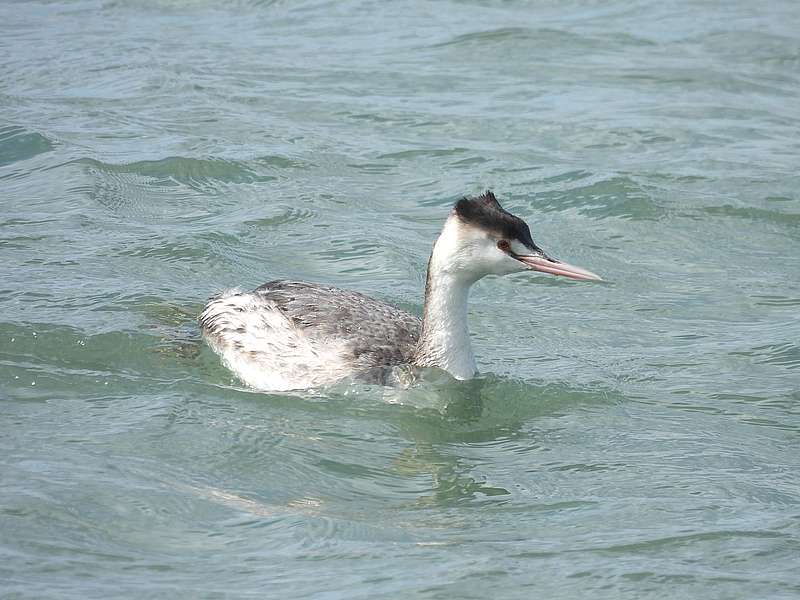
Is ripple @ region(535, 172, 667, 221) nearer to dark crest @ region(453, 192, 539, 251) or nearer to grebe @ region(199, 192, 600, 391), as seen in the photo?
grebe @ region(199, 192, 600, 391)

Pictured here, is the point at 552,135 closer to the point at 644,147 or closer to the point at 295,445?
the point at 644,147

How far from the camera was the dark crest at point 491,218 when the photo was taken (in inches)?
340

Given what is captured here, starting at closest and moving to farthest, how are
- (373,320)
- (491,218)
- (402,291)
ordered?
1. (491,218)
2. (373,320)
3. (402,291)

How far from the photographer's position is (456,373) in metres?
9.09

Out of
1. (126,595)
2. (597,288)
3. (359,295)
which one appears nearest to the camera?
(126,595)

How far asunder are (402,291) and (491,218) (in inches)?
102

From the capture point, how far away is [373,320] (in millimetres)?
9383

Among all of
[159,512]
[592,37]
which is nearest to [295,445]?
[159,512]

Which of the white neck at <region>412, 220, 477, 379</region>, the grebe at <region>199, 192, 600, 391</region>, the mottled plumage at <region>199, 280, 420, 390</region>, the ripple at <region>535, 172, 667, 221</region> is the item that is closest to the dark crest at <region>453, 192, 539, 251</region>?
the grebe at <region>199, 192, 600, 391</region>

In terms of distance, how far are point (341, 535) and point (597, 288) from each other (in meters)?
4.88

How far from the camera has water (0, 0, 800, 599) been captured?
686cm

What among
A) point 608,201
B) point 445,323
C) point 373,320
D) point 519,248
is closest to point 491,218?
point 519,248

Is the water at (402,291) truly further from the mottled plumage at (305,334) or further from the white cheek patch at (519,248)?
the white cheek patch at (519,248)

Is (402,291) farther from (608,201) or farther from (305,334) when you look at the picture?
(608,201)
